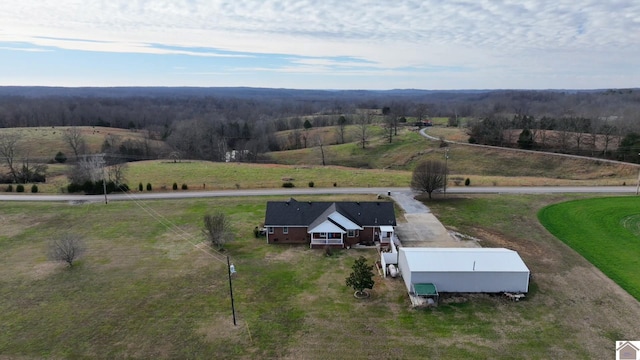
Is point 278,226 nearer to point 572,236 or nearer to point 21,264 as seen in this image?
point 21,264

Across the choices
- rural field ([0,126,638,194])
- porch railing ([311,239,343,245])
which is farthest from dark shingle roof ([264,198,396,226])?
rural field ([0,126,638,194])

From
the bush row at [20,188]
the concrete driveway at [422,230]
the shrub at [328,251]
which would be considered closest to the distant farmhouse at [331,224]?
the shrub at [328,251]

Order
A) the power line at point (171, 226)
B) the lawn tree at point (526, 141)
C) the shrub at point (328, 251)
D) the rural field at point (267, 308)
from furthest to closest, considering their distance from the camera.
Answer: the lawn tree at point (526, 141) < the power line at point (171, 226) < the shrub at point (328, 251) < the rural field at point (267, 308)

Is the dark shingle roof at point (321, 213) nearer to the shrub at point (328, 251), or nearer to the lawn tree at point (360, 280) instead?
the shrub at point (328, 251)

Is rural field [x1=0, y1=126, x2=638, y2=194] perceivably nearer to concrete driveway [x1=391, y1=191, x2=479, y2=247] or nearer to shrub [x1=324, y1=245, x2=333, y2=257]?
concrete driveway [x1=391, y1=191, x2=479, y2=247]

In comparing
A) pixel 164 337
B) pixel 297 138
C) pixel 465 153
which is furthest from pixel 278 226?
pixel 297 138
